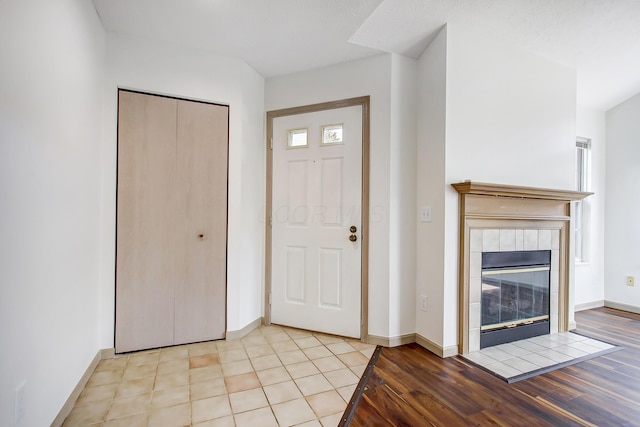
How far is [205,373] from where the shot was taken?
2057 millimetres

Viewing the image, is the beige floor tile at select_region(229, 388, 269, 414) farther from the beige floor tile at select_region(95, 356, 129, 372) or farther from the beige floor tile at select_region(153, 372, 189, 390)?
the beige floor tile at select_region(95, 356, 129, 372)

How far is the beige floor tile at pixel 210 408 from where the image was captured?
5.26ft

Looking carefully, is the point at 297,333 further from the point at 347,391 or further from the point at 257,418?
the point at 257,418

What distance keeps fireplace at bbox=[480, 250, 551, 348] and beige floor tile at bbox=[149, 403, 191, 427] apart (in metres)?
2.24

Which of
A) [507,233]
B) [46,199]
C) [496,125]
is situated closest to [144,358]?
[46,199]

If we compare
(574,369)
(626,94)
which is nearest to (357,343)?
(574,369)

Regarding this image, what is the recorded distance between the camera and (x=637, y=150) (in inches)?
136

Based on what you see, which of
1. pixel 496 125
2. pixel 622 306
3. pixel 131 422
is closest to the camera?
pixel 131 422

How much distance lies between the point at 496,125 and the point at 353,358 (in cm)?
232

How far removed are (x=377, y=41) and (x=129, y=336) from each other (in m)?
3.12

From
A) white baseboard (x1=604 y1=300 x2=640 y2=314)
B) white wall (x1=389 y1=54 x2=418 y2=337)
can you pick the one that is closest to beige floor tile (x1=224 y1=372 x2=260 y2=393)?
white wall (x1=389 y1=54 x2=418 y2=337)

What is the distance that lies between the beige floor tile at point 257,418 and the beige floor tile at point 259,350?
0.69 metres

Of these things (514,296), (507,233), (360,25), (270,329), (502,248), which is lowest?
(270,329)

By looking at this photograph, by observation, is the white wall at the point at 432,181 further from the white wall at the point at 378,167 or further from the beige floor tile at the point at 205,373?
the beige floor tile at the point at 205,373
